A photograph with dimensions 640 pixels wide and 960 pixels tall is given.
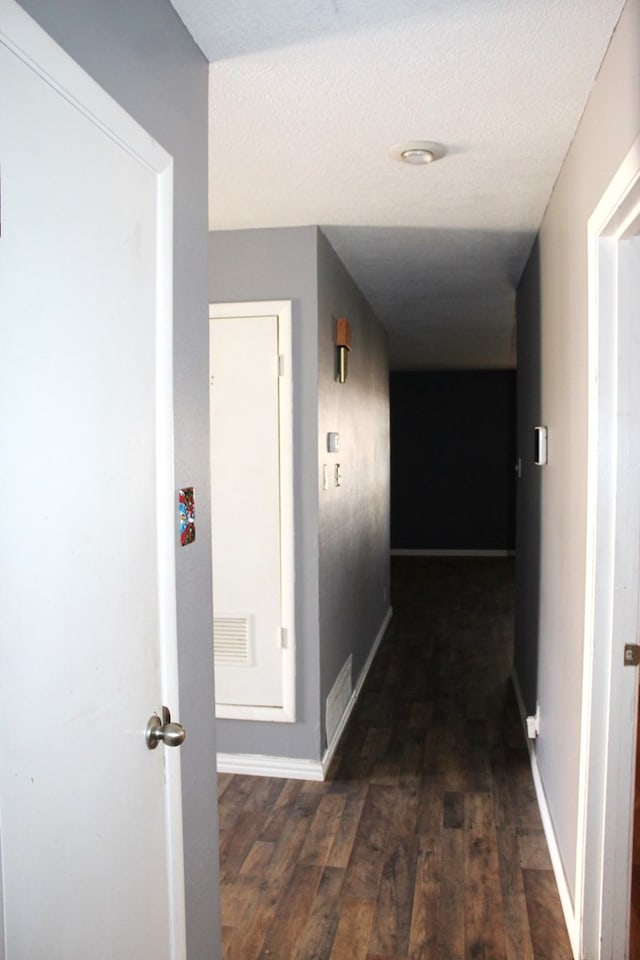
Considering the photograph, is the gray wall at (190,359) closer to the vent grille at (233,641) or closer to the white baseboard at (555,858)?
the white baseboard at (555,858)

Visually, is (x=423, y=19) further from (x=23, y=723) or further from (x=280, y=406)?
(x=280, y=406)

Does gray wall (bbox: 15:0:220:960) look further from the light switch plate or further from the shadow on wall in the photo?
the shadow on wall

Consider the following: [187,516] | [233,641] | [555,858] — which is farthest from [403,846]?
[187,516]

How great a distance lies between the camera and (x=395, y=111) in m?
2.07

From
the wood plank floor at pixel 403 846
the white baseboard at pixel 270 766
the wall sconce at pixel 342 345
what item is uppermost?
the wall sconce at pixel 342 345

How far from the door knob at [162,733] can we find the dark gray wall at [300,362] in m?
1.84

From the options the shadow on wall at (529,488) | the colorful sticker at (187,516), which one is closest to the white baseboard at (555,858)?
the shadow on wall at (529,488)

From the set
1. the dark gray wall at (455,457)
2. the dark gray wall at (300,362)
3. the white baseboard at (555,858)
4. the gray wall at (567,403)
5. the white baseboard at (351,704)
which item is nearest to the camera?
the gray wall at (567,403)

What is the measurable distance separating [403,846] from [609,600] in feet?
4.57

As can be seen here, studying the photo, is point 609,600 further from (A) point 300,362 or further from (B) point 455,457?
(B) point 455,457

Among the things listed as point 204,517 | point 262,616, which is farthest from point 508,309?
point 204,517

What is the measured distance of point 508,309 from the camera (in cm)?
521

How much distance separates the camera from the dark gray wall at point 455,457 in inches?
383

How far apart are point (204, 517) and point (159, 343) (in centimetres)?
48
